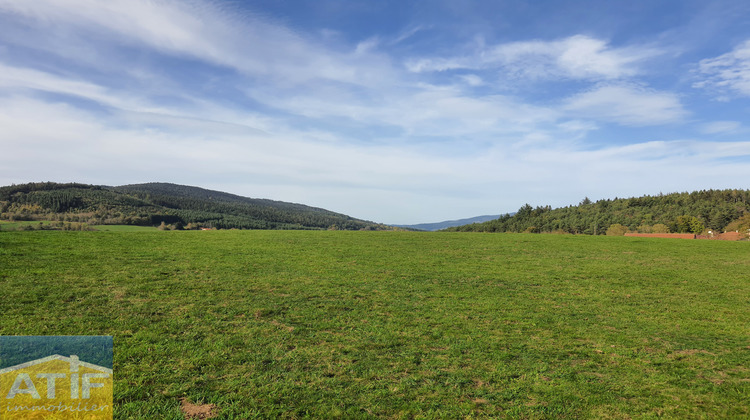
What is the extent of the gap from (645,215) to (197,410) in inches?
4849

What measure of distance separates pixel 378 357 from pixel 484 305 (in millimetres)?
7013

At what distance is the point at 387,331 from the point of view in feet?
34.6

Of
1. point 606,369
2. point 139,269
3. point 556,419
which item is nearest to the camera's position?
point 556,419

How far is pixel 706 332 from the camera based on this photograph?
11.5 metres

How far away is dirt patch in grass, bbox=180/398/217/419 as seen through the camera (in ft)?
19.0

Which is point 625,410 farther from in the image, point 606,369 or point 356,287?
point 356,287

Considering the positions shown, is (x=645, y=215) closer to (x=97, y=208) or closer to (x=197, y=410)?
(x=197, y=410)

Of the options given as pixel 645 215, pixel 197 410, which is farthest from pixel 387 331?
pixel 645 215

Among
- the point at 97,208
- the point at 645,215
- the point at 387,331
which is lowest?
the point at 387,331

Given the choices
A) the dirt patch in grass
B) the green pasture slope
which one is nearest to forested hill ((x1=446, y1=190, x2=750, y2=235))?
the green pasture slope

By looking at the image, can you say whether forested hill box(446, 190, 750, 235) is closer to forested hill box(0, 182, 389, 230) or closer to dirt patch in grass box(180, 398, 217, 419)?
forested hill box(0, 182, 389, 230)

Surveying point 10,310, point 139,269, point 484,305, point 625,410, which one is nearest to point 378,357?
point 625,410

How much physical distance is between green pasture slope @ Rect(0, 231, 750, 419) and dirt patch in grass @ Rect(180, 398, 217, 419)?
128mm

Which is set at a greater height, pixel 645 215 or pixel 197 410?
pixel 645 215
